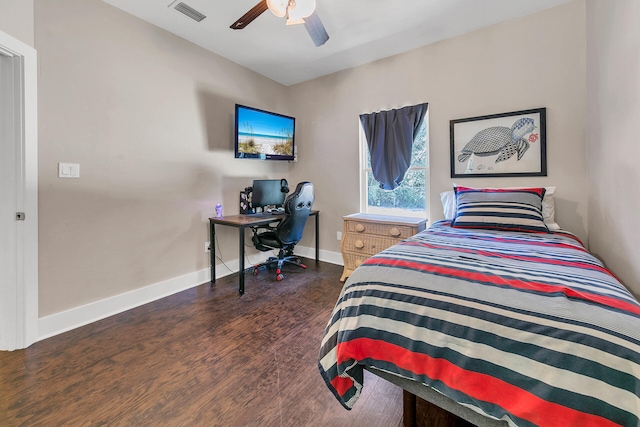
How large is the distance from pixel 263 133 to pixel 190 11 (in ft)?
4.47

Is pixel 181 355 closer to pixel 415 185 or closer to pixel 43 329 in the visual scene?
pixel 43 329

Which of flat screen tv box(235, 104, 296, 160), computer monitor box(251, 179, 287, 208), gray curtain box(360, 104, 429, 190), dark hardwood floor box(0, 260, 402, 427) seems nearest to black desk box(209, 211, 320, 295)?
computer monitor box(251, 179, 287, 208)

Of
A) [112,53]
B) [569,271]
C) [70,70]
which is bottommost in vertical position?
[569,271]

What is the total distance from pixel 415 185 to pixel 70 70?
134 inches

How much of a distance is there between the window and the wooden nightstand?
266 millimetres

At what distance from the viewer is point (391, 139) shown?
324cm

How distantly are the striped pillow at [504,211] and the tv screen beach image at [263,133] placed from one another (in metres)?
2.38

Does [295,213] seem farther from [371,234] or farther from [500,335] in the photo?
[500,335]


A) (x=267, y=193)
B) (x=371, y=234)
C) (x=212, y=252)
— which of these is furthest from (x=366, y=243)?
(x=212, y=252)

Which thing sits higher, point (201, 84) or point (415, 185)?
point (201, 84)

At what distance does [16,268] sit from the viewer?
1.87 meters

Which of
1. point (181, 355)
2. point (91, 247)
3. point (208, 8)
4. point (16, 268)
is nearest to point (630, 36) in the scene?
point (208, 8)

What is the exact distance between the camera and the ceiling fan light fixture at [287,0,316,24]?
1830 millimetres

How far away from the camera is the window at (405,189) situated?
3.13 metres
